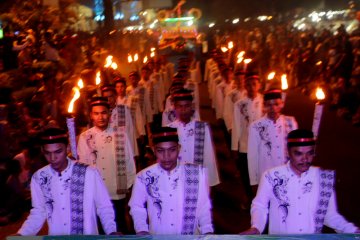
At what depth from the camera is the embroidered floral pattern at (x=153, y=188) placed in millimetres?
4812

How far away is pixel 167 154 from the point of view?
4801 mm

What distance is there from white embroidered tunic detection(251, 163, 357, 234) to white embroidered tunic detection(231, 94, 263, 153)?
453 cm

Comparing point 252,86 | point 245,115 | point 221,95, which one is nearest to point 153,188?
point 245,115

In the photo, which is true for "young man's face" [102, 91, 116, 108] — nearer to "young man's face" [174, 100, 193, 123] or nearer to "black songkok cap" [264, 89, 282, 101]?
"young man's face" [174, 100, 193, 123]

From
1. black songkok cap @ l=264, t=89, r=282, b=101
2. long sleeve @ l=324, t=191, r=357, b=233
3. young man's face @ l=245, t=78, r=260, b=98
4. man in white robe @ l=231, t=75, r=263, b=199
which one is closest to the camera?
long sleeve @ l=324, t=191, r=357, b=233

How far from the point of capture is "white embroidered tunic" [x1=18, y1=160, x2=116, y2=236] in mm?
4758

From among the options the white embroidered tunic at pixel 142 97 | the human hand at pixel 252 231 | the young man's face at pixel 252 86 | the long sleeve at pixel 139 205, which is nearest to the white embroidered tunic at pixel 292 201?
the human hand at pixel 252 231

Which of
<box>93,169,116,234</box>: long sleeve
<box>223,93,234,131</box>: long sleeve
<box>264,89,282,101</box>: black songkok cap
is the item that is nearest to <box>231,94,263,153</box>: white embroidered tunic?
<box>223,93,234,131</box>: long sleeve

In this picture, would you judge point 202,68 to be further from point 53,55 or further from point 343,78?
point 53,55

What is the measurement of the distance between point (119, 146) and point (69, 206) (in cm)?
233

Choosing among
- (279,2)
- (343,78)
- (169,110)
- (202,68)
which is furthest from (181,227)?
(279,2)

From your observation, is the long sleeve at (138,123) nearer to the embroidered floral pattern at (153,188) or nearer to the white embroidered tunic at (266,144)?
the white embroidered tunic at (266,144)

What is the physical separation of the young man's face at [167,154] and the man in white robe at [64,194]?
1.85ft

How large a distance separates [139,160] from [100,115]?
4.37 m
